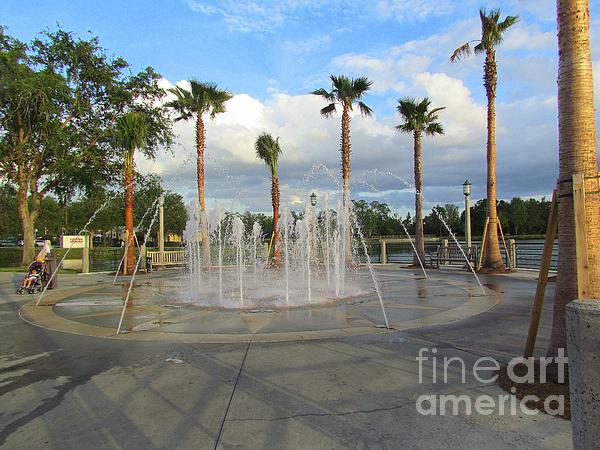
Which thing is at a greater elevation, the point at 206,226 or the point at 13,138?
the point at 13,138

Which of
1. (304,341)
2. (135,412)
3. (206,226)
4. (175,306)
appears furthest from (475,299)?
(206,226)

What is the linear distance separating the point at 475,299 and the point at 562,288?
228 inches

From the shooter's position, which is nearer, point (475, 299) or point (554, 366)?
point (554, 366)

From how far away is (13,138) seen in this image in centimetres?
2206

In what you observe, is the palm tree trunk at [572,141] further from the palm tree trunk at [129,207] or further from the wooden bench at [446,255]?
the palm tree trunk at [129,207]

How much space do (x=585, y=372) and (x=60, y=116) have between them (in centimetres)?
2608

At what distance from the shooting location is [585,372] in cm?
228

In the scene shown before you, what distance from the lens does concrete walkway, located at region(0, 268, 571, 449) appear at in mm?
3260

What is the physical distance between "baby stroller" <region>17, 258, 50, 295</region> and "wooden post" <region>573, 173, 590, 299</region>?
13.7 metres

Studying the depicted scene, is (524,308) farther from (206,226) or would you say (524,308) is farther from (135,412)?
(206,226)

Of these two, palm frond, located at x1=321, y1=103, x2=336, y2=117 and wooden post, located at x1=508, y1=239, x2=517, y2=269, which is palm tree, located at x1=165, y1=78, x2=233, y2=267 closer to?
palm frond, located at x1=321, y1=103, x2=336, y2=117

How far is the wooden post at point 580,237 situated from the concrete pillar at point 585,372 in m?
1.81

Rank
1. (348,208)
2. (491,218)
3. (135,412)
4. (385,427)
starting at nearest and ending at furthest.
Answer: (385,427)
(135,412)
(491,218)
(348,208)

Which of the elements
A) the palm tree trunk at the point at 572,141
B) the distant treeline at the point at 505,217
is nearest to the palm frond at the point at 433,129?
the palm tree trunk at the point at 572,141
